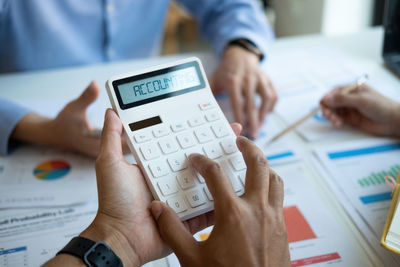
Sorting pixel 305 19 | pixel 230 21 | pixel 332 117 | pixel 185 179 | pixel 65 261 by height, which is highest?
pixel 305 19

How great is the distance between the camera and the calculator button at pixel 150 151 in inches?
21.5

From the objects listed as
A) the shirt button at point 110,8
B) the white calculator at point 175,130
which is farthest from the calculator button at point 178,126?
the shirt button at point 110,8

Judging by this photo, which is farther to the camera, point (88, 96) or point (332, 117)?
point (332, 117)

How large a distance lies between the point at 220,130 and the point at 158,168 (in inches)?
4.7

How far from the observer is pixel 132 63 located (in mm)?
1096

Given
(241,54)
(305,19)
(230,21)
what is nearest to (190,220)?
(241,54)

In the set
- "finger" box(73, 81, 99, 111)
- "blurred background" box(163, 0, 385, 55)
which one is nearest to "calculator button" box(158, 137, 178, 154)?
"finger" box(73, 81, 99, 111)

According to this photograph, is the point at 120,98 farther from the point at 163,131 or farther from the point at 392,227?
the point at 392,227

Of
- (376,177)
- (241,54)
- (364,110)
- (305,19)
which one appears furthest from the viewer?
(305,19)

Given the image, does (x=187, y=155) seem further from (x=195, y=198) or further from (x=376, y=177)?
(x=376, y=177)

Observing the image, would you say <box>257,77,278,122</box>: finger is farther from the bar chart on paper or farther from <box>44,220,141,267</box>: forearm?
<box>44,220,141,267</box>: forearm

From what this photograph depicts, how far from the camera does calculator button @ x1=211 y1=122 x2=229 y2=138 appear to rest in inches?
22.9

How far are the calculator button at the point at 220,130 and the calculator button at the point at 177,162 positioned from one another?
0.07 meters

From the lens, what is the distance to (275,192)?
495 millimetres
